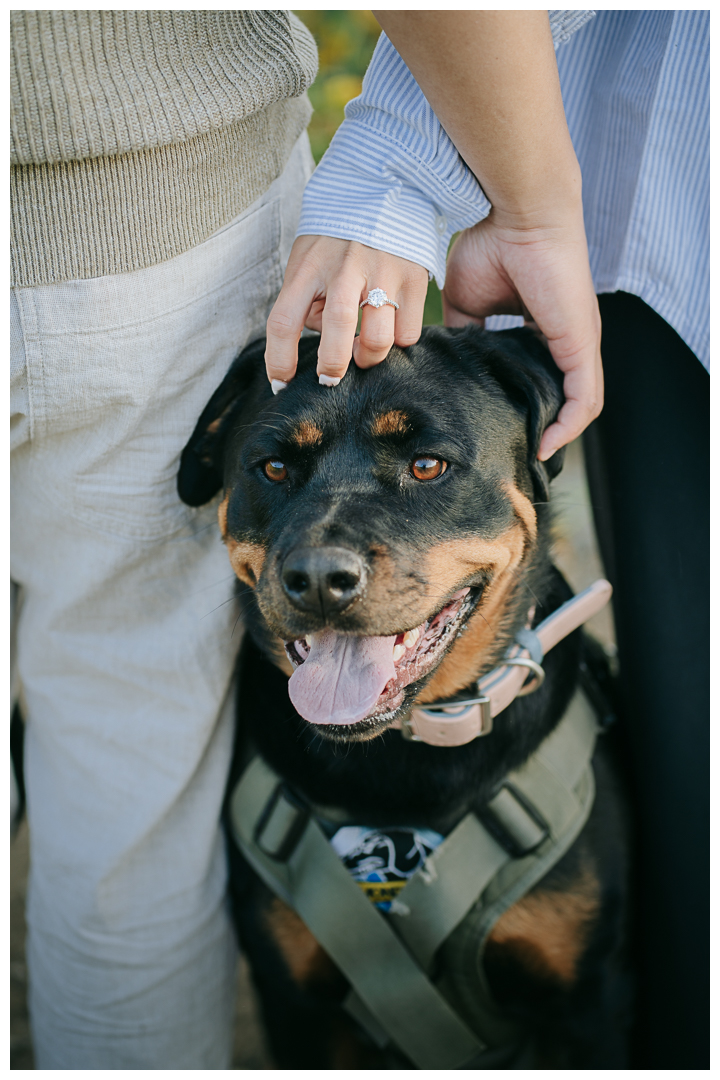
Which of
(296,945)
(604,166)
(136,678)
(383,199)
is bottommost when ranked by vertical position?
(296,945)

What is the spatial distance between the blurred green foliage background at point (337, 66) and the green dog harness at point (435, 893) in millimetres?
3237

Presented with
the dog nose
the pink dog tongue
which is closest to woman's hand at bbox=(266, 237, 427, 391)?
the dog nose

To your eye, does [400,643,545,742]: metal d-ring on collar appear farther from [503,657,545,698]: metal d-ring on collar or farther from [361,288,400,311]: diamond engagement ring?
[361,288,400,311]: diamond engagement ring

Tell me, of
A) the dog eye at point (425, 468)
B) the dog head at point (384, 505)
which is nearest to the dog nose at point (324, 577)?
the dog head at point (384, 505)

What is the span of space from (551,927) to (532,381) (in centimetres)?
123

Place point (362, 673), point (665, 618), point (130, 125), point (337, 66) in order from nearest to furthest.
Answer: point (130, 125) → point (362, 673) → point (665, 618) → point (337, 66)

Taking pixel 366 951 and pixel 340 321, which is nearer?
pixel 340 321

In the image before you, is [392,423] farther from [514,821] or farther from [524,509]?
[514,821]

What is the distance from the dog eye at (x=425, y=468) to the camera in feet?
5.51

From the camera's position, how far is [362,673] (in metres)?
1.59

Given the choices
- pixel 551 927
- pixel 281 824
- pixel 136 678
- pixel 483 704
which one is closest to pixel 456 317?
pixel 483 704

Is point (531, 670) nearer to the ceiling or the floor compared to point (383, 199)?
nearer to the floor

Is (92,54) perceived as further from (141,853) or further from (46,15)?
(141,853)

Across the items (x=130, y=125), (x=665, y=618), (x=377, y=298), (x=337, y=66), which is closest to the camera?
(x=130, y=125)
